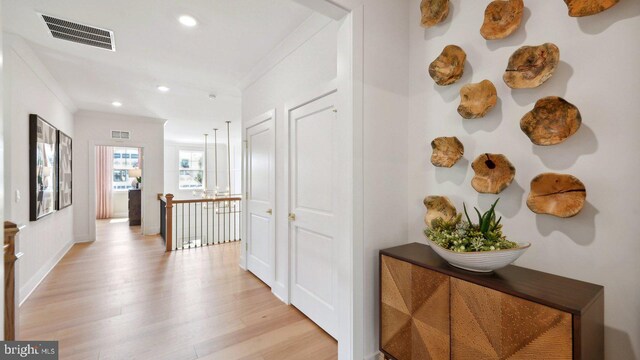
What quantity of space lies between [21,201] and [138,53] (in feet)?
6.57

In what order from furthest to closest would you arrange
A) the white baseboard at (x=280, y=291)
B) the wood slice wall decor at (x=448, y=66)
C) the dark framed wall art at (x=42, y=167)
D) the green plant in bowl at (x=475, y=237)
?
1. the dark framed wall art at (x=42, y=167)
2. the white baseboard at (x=280, y=291)
3. the wood slice wall decor at (x=448, y=66)
4. the green plant in bowl at (x=475, y=237)

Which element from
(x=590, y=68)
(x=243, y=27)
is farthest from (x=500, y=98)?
(x=243, y=27)

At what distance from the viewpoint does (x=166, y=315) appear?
99.1 inches

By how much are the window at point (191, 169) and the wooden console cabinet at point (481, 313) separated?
9.79 meters

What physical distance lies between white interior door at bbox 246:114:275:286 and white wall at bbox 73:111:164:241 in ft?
12.1

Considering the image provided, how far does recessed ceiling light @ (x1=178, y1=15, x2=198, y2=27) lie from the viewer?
7.55 ft

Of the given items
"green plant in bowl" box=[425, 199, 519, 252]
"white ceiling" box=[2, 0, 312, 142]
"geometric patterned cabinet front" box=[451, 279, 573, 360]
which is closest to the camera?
"geometric patterned cabinet front" box=[451, 279, 573, 360]

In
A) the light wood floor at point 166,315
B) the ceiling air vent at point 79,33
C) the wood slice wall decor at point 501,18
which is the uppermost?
the ceiling air vent at point 79,33

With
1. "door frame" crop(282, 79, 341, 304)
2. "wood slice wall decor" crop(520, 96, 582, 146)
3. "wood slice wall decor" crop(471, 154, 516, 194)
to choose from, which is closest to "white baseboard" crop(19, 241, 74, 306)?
"door frame" crop(282, 79, 341, 304)

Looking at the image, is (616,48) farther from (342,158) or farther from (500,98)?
(342,158)

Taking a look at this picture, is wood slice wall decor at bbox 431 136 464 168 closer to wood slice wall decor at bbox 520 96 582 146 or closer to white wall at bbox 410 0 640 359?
white wall at bbox 410 0 640 359

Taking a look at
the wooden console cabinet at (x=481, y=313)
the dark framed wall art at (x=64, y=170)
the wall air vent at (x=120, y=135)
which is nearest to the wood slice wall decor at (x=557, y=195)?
the wooden console cabinet at (x=481, y=313)

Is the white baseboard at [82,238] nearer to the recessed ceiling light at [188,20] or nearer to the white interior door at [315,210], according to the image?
the white interior door at [315,210]

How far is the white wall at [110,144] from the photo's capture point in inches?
211
